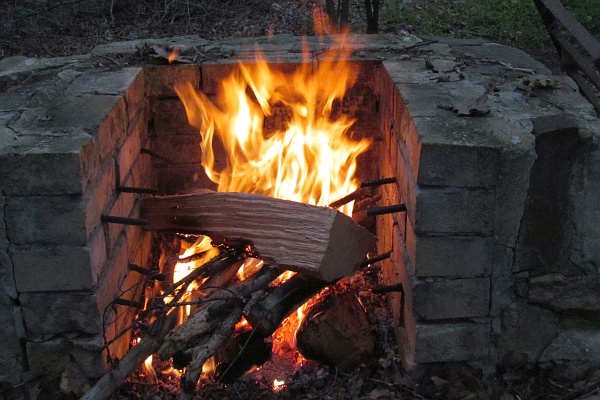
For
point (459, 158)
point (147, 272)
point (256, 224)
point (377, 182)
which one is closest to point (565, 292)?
point (459, 158)

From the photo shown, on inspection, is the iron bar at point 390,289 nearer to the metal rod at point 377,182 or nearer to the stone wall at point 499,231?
the stone wall at point 499,231

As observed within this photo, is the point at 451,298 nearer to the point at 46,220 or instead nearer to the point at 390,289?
the point at 390,289

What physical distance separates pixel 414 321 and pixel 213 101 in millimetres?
2200

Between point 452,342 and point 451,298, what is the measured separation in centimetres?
24

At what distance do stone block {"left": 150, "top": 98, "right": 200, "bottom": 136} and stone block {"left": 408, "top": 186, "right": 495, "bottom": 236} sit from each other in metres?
2.17

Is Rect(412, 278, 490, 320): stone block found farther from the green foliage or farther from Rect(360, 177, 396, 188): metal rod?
the green foliage

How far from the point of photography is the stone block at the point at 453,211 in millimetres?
3049

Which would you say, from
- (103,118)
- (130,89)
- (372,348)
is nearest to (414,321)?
(372,348)

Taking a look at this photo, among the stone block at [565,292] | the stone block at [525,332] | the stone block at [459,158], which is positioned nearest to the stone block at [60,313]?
the stone block at [459,158]

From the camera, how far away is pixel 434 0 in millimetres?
8625

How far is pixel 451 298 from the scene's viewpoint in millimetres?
3225

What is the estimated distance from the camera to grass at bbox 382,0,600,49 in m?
7.71

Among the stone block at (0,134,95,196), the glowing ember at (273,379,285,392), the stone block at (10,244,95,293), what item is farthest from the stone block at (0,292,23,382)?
the glowing ember at (273,379,285,392)

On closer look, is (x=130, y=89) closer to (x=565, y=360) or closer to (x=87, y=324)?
(x=87, y=324)
